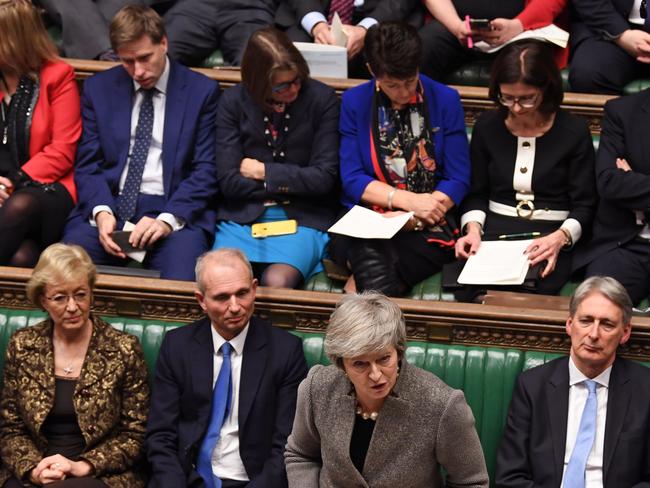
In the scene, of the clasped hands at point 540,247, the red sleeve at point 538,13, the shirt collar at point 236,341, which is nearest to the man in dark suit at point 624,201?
the clasped hands at point 540,247

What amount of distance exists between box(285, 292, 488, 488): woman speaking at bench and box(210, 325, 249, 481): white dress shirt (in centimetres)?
38

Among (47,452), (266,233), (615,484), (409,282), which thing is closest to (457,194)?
(409,282)

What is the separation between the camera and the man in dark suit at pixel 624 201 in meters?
3.40

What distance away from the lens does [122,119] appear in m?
3.80

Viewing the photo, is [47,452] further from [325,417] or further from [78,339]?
[325,417]

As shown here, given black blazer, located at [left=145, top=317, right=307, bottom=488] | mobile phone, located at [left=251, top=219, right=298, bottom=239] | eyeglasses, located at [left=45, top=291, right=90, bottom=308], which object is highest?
eyeglasses, located at [left=45, top=291, right=90, bottom=308]

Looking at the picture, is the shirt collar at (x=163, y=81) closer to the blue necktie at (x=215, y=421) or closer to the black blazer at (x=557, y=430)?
the blue necktie at (x=215, y=421)

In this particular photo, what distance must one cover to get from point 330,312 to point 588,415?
2.32ft

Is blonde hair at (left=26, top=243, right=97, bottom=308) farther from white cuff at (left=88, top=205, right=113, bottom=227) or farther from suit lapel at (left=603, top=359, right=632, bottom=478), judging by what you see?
suit lapel at (left=603, top=359, right=632, bottom=478)

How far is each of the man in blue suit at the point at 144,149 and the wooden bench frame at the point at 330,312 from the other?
1.05ft

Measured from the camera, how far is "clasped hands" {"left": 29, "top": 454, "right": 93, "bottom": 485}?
2.96 metres

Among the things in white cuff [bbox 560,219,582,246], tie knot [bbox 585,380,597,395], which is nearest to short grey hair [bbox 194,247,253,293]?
tie knot [bbox 585,380,597,395]

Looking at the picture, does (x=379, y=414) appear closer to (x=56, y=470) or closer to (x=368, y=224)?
(x=56, y=470)

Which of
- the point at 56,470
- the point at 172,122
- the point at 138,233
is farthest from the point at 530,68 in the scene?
the point at 56,470
